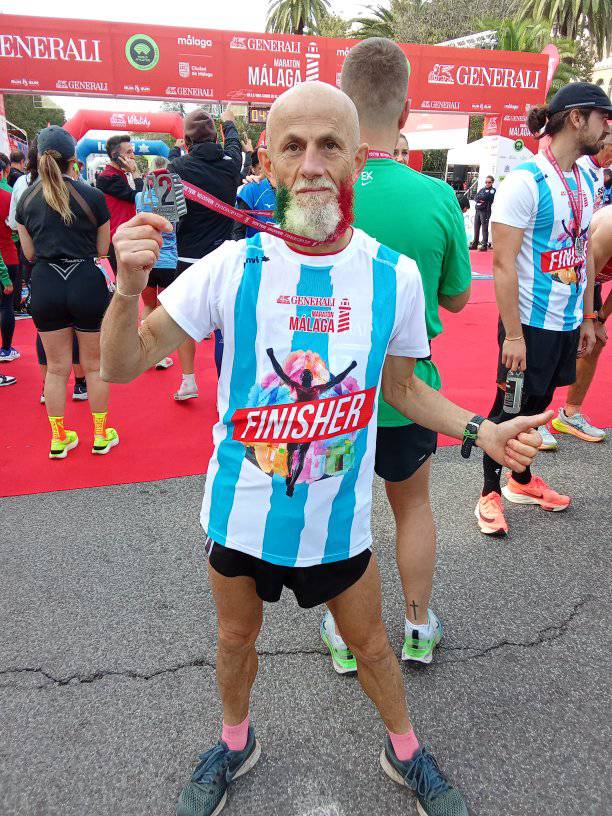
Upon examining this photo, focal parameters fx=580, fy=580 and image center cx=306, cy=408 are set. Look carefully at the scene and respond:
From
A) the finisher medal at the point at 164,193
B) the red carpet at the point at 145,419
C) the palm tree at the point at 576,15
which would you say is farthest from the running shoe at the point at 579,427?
the palm tree at the point at 576,15

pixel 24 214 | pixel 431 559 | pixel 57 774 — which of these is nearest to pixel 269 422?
pixel 431 559

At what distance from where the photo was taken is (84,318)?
386 centimetres

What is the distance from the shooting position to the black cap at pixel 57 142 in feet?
11.7

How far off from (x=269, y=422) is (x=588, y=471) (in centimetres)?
312

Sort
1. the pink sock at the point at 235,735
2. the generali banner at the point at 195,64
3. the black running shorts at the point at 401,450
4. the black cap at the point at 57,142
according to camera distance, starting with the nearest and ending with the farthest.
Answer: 1. the pink sock at the point at 235,735
2. the black running shorts at the point at 401,450
3. the black cap at the point at 57,142
4. the generali banner at the point at 195,64

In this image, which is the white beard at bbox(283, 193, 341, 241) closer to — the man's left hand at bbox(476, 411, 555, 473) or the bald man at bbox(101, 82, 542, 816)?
the bald man at bbox(101, 82, 542, 816)

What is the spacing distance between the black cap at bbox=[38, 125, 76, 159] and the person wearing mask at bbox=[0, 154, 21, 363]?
2115 mm

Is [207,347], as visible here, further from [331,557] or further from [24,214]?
[331,557]

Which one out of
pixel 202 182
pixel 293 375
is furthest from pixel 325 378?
pixel 202 182

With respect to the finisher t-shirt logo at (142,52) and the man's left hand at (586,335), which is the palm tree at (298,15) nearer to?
the finisher t-shirt logo at (142,52)

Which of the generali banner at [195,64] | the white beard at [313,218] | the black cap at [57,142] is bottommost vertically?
the white beard at [313,218]

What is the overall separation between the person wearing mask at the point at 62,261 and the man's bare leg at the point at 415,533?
263 cm

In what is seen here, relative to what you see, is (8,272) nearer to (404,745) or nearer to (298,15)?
(404,745)

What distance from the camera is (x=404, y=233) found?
1853 millimetres
